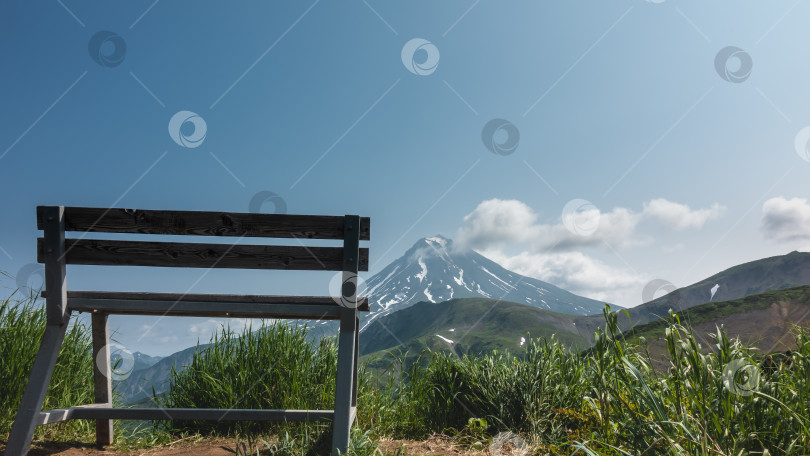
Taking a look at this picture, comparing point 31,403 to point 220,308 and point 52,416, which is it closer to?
point 52,416

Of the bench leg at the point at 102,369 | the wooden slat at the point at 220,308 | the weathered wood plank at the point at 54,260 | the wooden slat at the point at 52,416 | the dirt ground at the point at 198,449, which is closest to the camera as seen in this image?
the wooden slat at the point at 52,416

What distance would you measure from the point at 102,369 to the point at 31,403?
3.68 feet

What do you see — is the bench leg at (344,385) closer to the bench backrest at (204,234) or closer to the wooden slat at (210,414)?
the wooden slat at (210,414)

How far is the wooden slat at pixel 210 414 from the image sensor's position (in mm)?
3697

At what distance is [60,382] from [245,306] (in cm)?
303

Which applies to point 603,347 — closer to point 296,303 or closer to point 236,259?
point 296,303

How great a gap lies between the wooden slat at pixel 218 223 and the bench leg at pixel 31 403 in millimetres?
1000

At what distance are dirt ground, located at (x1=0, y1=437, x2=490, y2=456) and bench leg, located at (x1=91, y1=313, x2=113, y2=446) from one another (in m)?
0.14

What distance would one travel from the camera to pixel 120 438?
473 centimetres

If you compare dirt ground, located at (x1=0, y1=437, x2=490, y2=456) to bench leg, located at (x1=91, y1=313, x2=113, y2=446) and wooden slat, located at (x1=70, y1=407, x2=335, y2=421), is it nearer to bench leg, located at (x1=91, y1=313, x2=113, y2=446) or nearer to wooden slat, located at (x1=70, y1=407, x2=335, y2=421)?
bench leg, located at (x1=91, y1=313, x2=113, y2=446)

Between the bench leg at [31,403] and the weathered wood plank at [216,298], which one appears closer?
the bench leg at [31,403]

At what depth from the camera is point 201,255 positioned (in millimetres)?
3764

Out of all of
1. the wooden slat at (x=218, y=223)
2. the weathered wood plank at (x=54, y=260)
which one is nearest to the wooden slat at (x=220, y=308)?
the weathered wood plank at (x=54, y=260)

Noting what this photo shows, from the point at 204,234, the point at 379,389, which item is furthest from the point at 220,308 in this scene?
the point at 379,389
